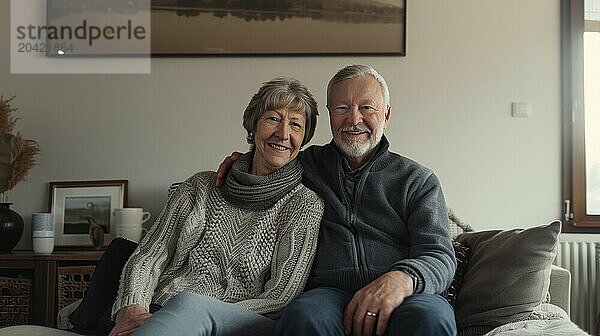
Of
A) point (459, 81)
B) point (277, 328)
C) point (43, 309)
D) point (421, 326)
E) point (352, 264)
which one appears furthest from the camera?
point (459, 81)

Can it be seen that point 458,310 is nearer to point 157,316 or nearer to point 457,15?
point 157,316

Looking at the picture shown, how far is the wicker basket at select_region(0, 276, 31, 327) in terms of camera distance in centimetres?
359

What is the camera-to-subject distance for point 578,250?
3666 millimetres

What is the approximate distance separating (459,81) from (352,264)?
1.60 m

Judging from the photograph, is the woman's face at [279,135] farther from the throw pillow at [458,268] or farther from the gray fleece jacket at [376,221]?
the throw pillow at [458,268]

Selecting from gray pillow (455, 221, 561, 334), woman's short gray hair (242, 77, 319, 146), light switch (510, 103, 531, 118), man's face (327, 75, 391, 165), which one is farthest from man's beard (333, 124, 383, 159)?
light switch (510, 103, 531, 118)

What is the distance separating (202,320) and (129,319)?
0.30 m

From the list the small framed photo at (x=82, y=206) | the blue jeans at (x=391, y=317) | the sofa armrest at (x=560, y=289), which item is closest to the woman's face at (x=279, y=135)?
the blue jeans at (x=391, y=317)

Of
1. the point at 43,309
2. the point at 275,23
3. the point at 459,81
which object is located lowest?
the point at 43,309

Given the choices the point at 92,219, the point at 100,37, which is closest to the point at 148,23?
the point at 100,37

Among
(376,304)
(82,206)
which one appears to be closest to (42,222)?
(82,206)

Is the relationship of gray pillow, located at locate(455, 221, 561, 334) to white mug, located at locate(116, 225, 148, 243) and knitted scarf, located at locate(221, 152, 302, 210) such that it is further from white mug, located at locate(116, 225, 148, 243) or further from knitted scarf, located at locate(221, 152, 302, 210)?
white mug, located at locate(116, 225, 148, 243)

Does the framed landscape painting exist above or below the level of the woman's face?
above

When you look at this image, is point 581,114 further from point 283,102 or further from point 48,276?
point 48,276
